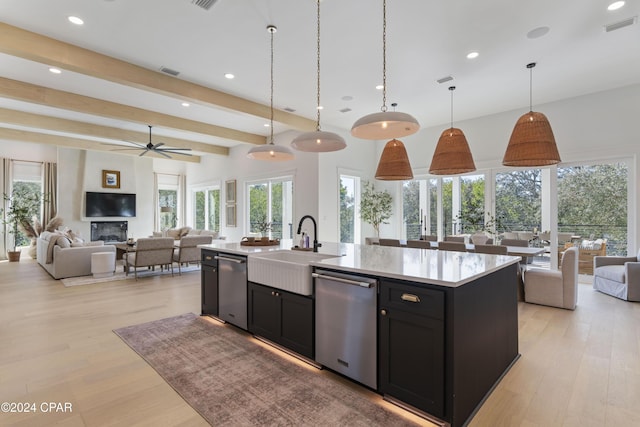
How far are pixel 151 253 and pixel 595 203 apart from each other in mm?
8561

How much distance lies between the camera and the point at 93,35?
3648 millimetres

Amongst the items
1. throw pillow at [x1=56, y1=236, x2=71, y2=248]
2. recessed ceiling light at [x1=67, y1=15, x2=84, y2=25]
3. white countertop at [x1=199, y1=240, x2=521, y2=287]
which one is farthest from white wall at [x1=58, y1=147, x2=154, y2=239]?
white countertop at [x1=199, y1=240, x2=521, y2=287]

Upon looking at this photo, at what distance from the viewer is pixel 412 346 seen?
194 cm

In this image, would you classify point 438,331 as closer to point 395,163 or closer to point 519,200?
point 395,163

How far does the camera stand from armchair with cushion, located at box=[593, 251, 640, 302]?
4.50m

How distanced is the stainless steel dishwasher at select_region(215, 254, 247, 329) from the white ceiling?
8.61 feet

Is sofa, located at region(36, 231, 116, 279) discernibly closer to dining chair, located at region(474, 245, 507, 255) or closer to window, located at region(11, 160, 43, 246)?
window, located at region(11, 160, 43, 246)

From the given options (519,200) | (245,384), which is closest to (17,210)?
(245,384)

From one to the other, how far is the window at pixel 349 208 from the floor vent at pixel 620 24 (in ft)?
17.4

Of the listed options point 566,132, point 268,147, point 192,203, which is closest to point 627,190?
point 566,132

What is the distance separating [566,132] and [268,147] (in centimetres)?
574

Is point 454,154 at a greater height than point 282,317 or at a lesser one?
greater

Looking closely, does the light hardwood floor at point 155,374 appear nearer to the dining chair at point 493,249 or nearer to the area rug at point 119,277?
the dining chair at point 493,249

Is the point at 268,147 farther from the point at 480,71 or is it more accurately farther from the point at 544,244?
the point at 544,244
